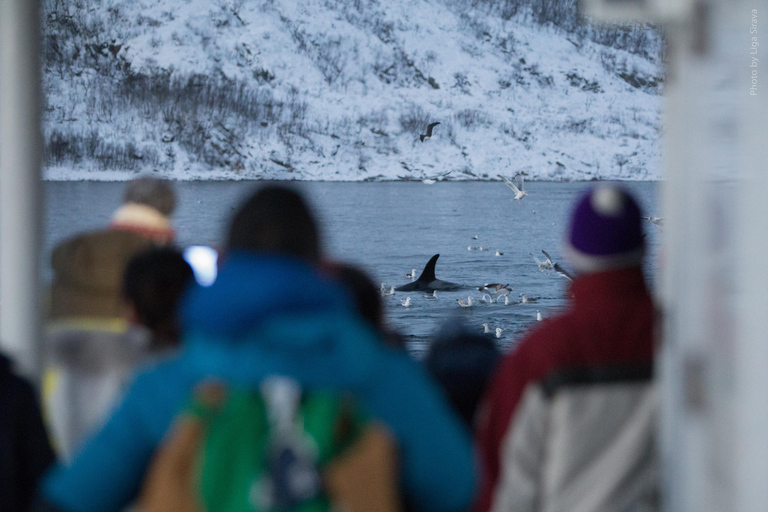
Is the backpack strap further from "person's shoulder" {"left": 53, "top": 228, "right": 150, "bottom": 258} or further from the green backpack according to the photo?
"person's shoulder" {"left": 53, "top": 228, "right": 150, "bottom": 258}

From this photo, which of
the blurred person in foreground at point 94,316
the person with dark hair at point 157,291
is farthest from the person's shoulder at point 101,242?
the person with dark hair at point 157,291

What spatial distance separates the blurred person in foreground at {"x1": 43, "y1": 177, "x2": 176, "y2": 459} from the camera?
194 cm

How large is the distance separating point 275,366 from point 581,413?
74cm

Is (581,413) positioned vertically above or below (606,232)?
below

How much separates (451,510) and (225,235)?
46 cm

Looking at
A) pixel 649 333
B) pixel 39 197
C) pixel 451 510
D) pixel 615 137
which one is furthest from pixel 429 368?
pixel 615 137

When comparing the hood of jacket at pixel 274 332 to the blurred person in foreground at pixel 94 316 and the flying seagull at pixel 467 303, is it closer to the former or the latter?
the blurred person in foreground at pixel 94 316

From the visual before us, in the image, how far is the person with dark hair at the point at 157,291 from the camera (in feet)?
5.83

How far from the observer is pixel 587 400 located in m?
1.68

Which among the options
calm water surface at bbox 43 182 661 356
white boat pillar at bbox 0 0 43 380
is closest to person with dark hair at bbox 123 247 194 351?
white boat pillar at bbox 0 0 43 380

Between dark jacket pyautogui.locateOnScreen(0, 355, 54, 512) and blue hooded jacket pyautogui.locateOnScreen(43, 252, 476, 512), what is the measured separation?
13.8 inches

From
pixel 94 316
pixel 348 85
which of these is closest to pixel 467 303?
pixel 94 316

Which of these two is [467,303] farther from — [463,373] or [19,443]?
[19,443]

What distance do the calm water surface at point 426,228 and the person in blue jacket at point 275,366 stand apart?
24.7 meters
